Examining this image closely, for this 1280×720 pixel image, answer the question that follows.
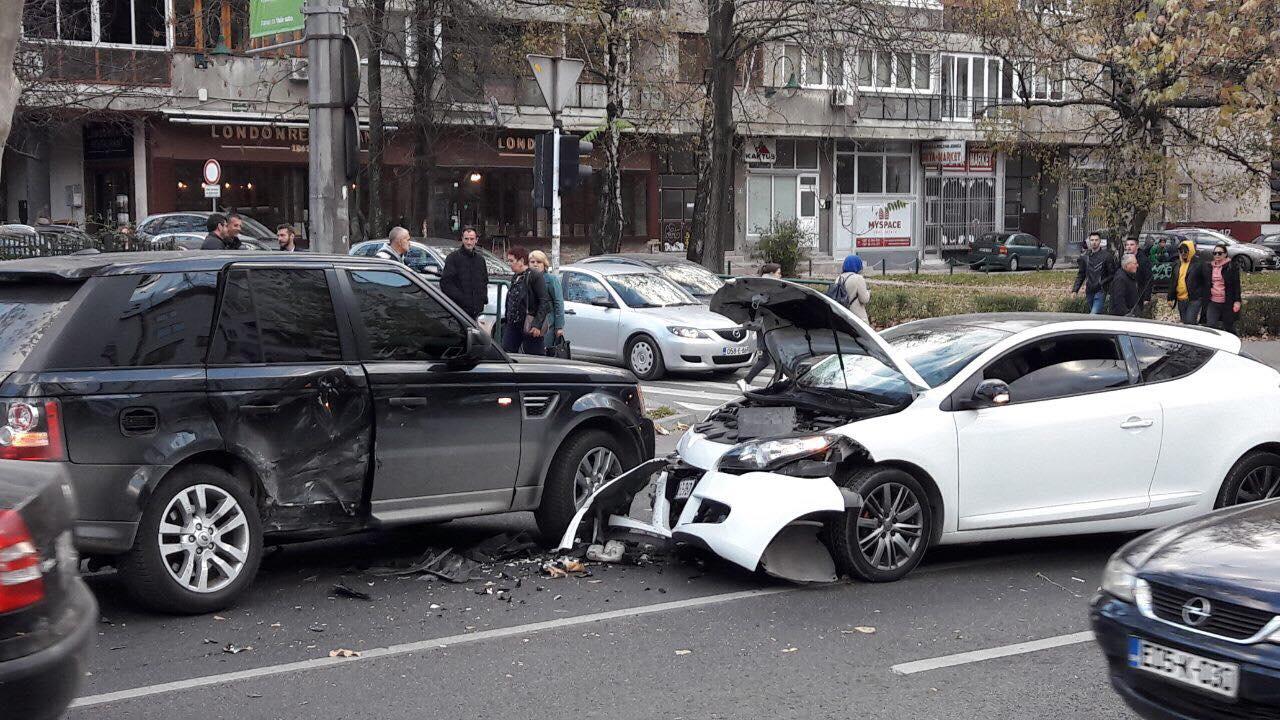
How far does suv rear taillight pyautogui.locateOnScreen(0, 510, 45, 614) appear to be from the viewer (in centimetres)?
390

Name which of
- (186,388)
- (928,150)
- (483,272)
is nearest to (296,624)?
(186,388)

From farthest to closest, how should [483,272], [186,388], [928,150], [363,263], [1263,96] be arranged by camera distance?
[928,150] < [1263,96] < [483,272] < [363,263] < [186,388]

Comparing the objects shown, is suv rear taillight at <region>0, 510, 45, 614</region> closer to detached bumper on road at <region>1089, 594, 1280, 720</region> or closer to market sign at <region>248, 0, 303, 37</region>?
detached bumper on road at <region>1089, 594, 1280, 720</region>

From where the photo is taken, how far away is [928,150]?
5000 cm

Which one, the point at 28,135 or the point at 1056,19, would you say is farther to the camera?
the point at 28,135

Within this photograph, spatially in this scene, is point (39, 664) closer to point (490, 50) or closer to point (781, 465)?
point (781, 465)

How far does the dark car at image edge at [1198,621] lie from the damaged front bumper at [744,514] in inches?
81.9

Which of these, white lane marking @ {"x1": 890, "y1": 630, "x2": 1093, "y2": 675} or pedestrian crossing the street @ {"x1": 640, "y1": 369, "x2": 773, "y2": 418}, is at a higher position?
pedestrian crossing the street @ {"x1": 640, "y1": 369, "x2": 773, "y2": 418}

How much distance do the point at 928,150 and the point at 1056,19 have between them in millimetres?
25539

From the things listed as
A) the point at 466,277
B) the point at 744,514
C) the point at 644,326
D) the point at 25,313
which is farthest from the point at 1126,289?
the point at 25,313

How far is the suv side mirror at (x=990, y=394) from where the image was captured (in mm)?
7352

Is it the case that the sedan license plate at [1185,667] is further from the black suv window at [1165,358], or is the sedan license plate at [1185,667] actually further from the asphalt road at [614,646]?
the black suv window at [1165,358]

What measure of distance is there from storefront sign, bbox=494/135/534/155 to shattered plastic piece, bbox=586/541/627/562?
33674mm

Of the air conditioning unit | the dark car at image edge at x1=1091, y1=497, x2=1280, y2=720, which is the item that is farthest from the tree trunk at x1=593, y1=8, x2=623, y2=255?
the dark car at image edge at x1=1091, y1=497, x2=1280, y2=720
